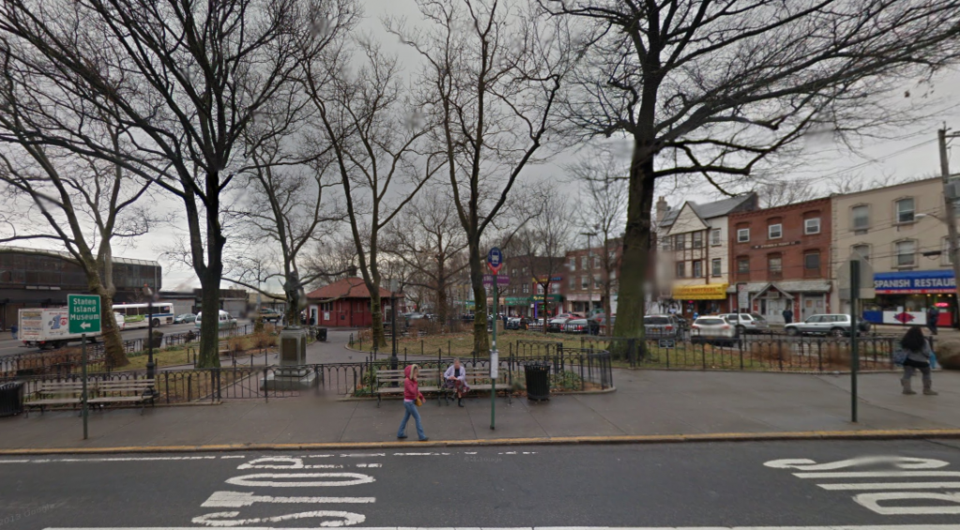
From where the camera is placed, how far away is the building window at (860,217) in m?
30.5

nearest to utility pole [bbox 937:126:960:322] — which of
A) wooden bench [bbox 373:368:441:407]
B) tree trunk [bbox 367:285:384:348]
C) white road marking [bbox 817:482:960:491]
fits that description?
white road marking [bbox 817:482:960:491]

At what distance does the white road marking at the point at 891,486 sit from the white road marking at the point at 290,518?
5.54 m

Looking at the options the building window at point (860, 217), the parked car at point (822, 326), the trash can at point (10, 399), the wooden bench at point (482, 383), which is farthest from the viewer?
the building window at point (860, 217)

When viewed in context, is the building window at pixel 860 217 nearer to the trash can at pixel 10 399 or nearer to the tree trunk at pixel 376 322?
the tree trunk at pixel 376 322

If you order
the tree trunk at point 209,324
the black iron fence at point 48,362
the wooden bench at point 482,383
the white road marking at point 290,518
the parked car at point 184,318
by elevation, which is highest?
the tree trunk at point 209,324

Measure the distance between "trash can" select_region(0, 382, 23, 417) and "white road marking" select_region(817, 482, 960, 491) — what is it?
15.0 meters

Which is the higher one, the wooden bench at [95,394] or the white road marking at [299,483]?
the wooden bench at [95,394]

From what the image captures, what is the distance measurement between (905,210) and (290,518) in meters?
37.4

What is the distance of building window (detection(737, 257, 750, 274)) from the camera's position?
117 feet

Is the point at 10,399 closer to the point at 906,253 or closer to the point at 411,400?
the point at 411,400

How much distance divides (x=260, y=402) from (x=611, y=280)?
78.9 feet

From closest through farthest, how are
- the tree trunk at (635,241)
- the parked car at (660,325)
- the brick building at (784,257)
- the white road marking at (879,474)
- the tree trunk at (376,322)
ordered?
the white road marking at (879,474) → the tree trunk at (635,241) → the tree trunk at (376,322) → the parked car at (660,325) → the brick building at (784,257)

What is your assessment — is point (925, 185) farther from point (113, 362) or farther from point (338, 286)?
point (338, 286)

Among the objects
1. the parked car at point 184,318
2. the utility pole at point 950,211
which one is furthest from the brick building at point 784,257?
the parked car at point 184,318
